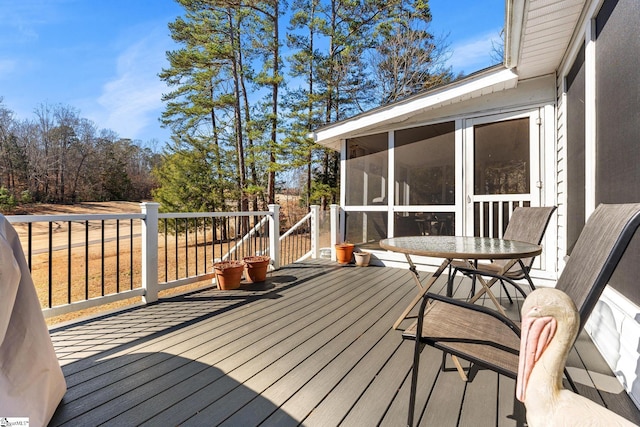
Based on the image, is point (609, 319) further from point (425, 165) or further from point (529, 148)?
point (425, 165)

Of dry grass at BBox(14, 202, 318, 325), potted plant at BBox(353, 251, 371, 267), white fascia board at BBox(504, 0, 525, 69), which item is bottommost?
dry grass at BBox(14, 202, 318, 325)

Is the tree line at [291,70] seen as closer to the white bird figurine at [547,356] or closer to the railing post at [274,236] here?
the railing post at [274,236]

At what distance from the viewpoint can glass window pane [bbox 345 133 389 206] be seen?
4.71m

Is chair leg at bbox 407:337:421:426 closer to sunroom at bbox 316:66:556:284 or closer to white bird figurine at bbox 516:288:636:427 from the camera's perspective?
white bird figurine at bbox 516:288:636:427

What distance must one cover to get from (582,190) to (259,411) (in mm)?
3112

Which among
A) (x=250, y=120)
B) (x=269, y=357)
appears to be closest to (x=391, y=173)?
(x=269, y=357)

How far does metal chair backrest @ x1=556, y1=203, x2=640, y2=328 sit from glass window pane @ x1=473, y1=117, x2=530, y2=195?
285 cm

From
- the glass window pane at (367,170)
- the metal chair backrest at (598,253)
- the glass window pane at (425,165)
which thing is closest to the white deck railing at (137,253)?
the glass window pane at (367,170)

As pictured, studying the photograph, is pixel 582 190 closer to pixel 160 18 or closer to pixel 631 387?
pixel 631 387

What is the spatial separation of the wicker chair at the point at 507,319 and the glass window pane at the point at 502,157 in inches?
111

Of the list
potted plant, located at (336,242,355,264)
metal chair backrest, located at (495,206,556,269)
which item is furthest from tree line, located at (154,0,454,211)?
metal chair backrest, located at (495,206,556,269)

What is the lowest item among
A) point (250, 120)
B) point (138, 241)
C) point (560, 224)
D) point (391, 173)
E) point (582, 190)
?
point (138, 241)

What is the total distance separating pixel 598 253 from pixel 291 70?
10804 millimetres

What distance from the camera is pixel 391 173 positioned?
4578 millimetres
